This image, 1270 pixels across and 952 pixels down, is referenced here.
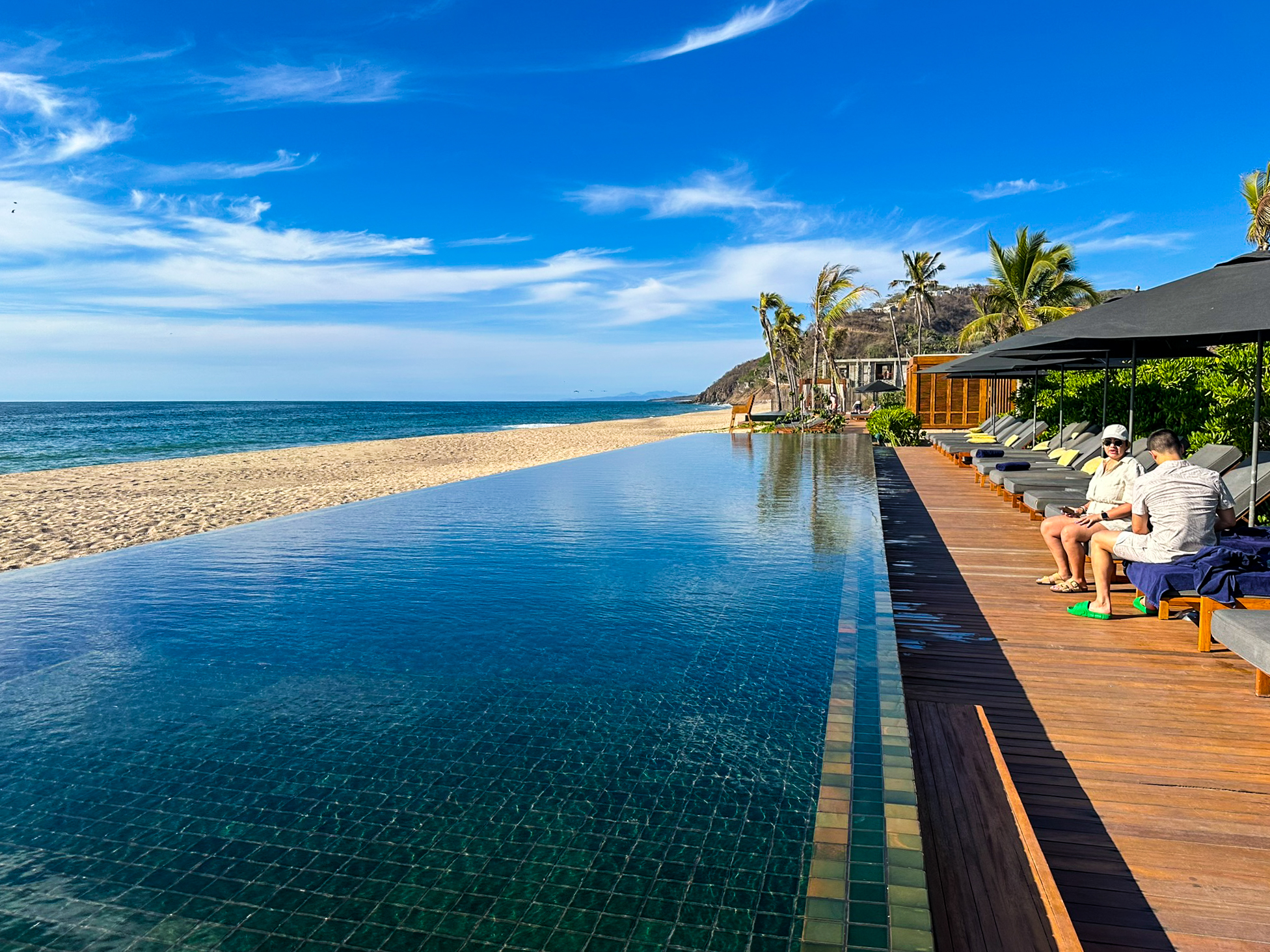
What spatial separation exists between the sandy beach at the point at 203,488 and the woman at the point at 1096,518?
9829mm

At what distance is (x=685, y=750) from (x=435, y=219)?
49.4 m

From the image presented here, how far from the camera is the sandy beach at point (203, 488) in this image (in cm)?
1013

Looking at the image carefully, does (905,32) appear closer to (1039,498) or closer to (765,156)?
(765,156)

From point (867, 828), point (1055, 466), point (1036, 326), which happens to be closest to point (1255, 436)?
point (1055, 466)

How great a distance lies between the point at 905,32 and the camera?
2220 cm

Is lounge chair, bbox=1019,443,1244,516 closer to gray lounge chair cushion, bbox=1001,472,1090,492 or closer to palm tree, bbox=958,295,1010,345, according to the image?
gray lounge chair cushion, bbox=1001,472,1090,492

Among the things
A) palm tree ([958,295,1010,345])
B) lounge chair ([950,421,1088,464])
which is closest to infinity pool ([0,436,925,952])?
lounge chair ([950,421,1088,464])

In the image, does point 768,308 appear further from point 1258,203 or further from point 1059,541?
point 1059,541

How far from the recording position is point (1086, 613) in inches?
185

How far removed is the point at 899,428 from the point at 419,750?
738 inches

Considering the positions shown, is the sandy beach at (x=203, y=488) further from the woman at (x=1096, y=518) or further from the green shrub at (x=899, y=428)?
the woman at (x=1096, y=518)

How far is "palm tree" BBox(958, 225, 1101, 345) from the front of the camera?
923 inches

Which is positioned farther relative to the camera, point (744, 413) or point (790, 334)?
point (744, 413)

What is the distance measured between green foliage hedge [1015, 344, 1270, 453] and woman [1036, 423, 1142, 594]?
287cm
